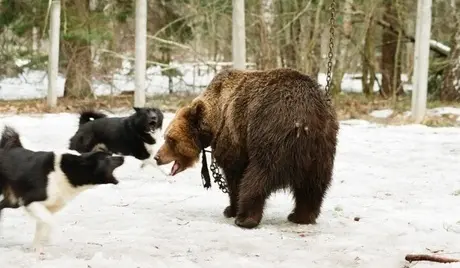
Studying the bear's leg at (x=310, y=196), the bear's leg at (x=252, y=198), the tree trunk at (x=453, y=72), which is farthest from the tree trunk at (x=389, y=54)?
the bear's leg at (x=252, y=198)

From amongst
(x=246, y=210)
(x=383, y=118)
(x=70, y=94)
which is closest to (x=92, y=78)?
(x=70, y=94)

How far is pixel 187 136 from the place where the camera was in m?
6.43

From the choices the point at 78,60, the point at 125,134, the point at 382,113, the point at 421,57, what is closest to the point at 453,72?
the point at 382,113

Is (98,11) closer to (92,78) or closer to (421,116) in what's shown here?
(92,78)

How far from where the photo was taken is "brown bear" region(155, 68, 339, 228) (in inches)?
229

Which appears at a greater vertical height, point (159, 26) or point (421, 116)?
point (159, 26)

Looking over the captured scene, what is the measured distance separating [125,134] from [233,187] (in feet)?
10.2

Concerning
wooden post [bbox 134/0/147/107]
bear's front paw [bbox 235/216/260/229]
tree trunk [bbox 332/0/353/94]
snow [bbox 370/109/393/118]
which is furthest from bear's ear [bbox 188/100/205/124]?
tree trunk [bbox 332/0/353/94]

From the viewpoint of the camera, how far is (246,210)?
596 cm

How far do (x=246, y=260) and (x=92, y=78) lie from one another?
676 inches

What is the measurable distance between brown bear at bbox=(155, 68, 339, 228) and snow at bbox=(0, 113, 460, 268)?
0.30m

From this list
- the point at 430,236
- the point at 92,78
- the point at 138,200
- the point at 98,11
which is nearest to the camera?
the point at 430,236

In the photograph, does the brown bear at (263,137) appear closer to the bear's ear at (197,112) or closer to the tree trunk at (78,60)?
the bear's ear at (197,112)

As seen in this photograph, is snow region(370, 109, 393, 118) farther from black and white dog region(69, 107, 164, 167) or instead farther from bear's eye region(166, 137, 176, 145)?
bear's eye region(166, 137, 176, 145)
